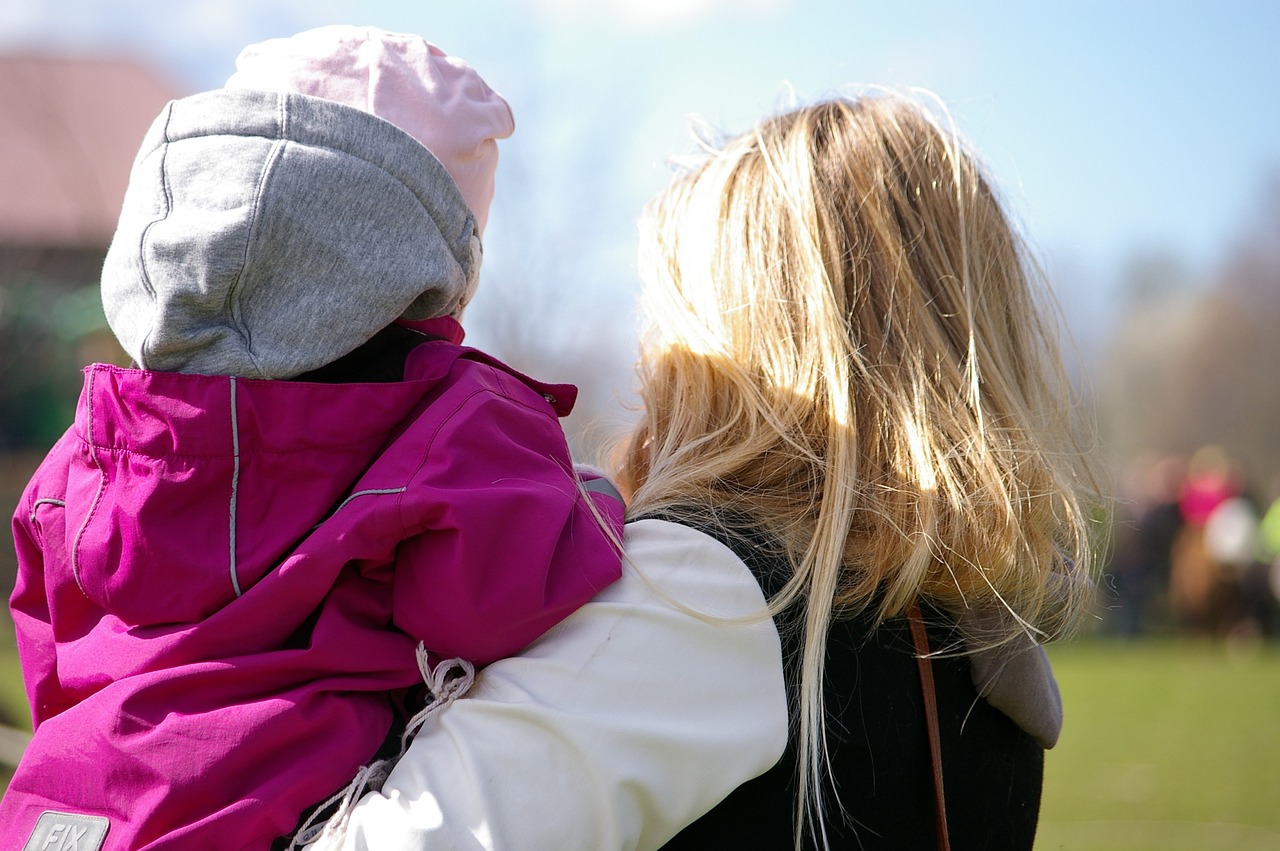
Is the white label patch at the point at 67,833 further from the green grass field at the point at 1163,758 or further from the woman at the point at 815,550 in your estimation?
the green grass field at the point at 1163,758

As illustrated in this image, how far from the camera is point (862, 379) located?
155cm

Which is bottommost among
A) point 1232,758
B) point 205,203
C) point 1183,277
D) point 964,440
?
point 1183,277

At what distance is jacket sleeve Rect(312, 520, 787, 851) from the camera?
1.16m

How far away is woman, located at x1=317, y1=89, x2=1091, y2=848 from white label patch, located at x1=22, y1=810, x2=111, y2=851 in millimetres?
331

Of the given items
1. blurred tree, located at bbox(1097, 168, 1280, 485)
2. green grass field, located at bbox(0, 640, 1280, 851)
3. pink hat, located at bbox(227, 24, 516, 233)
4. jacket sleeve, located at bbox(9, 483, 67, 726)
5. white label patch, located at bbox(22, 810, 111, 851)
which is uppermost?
pink hat, located at bbox(227, 24, 516, 233)

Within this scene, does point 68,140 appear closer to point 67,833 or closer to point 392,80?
point 392,80

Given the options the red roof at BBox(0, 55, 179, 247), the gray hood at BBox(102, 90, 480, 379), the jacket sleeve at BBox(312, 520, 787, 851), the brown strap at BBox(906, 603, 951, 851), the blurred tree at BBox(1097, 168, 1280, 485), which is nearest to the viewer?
the jacket sleeve at BBox(312, 520, 787, 851)

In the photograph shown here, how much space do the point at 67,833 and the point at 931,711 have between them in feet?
3.40

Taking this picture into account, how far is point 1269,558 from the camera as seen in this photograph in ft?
43.5

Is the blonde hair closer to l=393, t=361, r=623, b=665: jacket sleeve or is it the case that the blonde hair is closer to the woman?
the woman

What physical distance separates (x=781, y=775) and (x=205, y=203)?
3.07ft

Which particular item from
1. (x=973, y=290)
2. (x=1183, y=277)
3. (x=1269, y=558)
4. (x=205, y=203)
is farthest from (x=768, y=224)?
(x=1183, y=277)

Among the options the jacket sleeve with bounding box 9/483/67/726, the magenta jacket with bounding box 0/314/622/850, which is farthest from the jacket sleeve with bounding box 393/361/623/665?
the jacket sleeve with bounding box 9/483/67/726

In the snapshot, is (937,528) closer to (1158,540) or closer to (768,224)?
(768,224)
